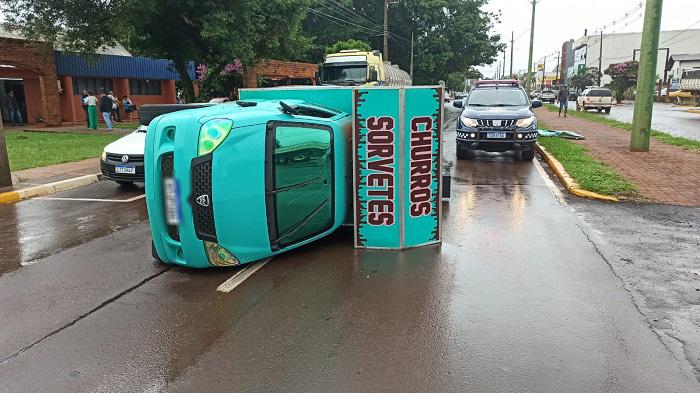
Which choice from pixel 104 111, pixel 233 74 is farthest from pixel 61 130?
pixel 233 74

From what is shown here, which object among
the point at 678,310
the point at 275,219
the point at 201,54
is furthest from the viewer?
the point at 201,54

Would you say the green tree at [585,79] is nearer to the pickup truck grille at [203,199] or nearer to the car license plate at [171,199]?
the pickup truck grille at [203,199]

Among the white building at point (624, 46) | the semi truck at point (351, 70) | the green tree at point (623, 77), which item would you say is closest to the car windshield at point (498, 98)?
the semi truck at point (351, 70)

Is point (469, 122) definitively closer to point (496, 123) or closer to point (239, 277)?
point (496, 123)

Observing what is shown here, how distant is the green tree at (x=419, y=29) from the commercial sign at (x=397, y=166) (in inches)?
1589

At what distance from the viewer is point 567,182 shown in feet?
30.6

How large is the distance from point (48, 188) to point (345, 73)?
13.6m

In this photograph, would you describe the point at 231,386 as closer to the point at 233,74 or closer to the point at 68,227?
the point at 68,227

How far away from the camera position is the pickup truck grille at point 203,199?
4785mm

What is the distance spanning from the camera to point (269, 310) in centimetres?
437

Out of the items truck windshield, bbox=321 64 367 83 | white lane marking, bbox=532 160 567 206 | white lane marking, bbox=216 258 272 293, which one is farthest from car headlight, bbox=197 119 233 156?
truck windshield, bbox=321 64 367 83

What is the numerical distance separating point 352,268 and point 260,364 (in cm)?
200

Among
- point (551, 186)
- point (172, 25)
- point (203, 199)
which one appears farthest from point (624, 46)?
point (203, 199)

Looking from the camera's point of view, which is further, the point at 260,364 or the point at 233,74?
the point at 233,74
